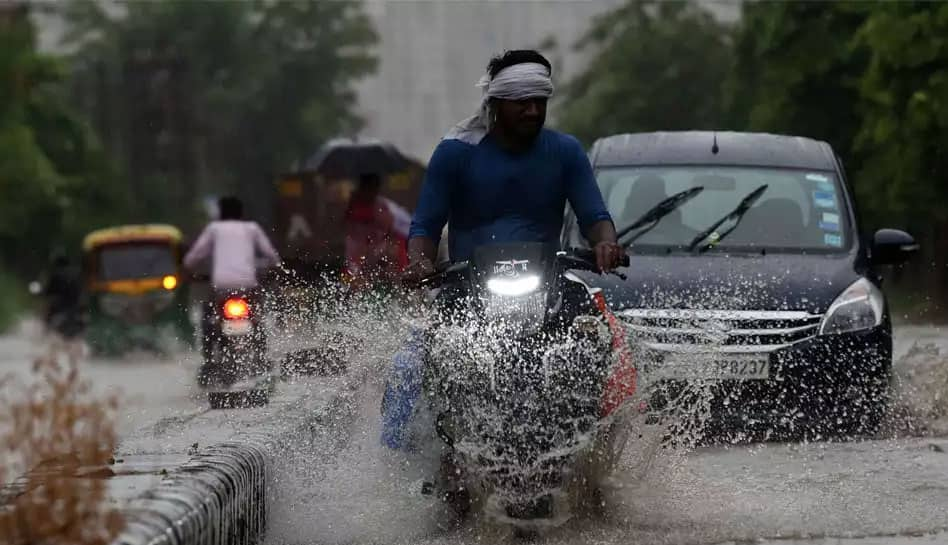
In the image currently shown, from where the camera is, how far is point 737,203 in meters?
12.2

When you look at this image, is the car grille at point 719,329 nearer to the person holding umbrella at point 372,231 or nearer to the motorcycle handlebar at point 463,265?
the motorcycle handlebar at point 463,265

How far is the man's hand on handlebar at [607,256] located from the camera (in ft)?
24.9

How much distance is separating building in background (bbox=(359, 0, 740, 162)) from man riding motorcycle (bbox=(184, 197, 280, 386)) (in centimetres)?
15158

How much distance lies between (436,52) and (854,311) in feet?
553

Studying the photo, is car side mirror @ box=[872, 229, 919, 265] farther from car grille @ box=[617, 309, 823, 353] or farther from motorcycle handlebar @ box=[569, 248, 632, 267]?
motorcycle handlebar @ box=[569, 248, 632, 267]

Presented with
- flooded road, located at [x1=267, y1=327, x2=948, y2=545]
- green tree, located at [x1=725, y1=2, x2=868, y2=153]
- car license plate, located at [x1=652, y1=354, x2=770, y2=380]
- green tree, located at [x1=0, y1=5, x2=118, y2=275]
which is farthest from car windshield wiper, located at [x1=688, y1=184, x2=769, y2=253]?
green tree, located at [x1=0, y1=5, x2=118, y2=275]

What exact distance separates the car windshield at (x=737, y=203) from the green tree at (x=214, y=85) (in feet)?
273

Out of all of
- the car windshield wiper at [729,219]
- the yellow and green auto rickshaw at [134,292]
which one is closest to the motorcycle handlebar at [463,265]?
the car windshield wiper at [729,219]

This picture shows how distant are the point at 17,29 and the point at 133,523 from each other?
154ft

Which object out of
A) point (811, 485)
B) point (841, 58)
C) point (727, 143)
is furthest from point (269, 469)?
point (841, 58)

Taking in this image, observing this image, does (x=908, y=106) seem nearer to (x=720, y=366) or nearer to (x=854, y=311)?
(x=854, y=311)

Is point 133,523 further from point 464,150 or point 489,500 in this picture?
point 464,150

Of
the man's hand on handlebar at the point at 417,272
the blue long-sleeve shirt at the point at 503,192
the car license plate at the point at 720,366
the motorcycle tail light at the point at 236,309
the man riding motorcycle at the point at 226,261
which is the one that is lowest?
the motorcycle tail light at the point at 236,309

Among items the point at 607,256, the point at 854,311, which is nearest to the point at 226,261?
the point at 854,311
